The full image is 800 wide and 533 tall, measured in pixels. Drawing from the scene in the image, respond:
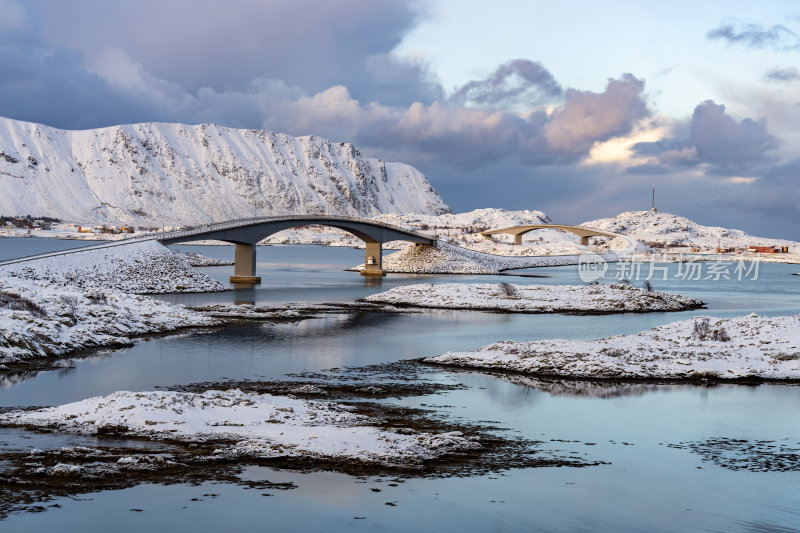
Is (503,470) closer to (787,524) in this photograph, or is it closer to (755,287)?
(787,524)

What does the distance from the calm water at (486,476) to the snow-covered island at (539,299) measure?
2134 centimetres

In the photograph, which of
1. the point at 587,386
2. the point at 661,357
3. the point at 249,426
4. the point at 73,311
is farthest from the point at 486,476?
the point at 73,311

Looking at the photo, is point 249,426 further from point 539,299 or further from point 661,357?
point 539,299

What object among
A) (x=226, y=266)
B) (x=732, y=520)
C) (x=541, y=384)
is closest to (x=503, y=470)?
(x=732, y=520)

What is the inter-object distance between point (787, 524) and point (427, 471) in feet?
20.6

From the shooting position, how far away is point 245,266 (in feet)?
309

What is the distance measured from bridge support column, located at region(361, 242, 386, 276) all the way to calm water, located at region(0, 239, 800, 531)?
71.3 meters

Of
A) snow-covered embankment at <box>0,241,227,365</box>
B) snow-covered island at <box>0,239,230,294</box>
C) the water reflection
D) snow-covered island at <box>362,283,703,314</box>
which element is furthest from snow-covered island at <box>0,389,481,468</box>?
snow-covered island at <box>0,239,230,294</box>

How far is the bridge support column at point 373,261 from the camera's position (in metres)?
114

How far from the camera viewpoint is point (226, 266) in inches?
5413

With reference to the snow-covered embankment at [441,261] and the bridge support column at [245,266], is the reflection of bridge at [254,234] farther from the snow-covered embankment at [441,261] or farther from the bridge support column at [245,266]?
the snow-covered embankment at [441,261]

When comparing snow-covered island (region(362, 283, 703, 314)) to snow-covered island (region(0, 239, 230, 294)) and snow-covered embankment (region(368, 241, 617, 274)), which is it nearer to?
snow-covered island (region(0, 239, 230, 294))

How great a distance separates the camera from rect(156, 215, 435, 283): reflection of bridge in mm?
88000

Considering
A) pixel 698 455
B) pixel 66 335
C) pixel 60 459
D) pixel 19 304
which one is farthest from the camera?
pixel 19 304
